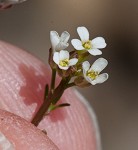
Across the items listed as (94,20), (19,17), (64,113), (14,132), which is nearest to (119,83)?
(94,20)

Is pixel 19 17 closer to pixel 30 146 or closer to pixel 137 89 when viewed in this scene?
pixel 137 89

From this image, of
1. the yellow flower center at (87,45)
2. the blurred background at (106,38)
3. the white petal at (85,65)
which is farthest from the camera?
the blurred background at (106,38)

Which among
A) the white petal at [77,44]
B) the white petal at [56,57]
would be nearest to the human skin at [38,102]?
the white petal at [56,57]

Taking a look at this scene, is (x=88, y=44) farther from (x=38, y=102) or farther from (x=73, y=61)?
(x=38, y=102)

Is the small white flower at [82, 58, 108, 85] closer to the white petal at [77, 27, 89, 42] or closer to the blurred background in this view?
the white petal at [77, 27, 89, 42]

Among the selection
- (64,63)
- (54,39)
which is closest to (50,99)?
(64,63)

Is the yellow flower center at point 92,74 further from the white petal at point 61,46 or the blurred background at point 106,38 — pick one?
the blurred background at point 106,38
